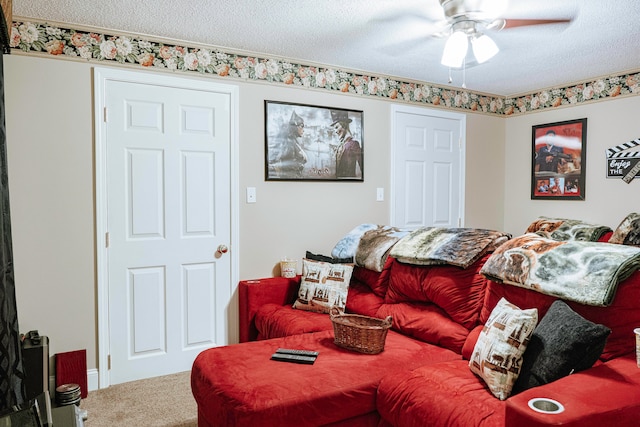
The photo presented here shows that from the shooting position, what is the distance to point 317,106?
3959mm

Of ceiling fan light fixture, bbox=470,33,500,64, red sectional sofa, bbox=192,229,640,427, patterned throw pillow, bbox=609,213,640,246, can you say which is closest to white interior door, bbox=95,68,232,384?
red sectional sofa, bbox=192,229,640,427

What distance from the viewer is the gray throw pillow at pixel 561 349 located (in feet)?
5.83

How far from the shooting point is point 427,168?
15.0ft

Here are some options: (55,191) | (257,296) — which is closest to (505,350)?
(257,296)

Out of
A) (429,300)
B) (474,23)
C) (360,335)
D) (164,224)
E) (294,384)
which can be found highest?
(474,23)

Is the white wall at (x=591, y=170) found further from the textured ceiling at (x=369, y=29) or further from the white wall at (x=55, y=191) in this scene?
the white wall at (x=55, y=191)

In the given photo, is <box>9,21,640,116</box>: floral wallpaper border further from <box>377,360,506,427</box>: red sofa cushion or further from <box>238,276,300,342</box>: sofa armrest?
<box>377,360,506,427</box>: red sofa cushion

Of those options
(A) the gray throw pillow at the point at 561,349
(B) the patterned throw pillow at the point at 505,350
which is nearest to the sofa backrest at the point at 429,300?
(B) the patterned throw pillow at the point at 505,350

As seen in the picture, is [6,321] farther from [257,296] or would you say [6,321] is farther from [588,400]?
[257,296]

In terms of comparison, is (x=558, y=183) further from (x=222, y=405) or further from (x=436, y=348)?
(x=222, y=405)

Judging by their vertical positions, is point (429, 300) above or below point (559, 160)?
below

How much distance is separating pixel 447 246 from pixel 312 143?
1.58 meters

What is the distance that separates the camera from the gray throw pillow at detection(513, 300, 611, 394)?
1.78 meters

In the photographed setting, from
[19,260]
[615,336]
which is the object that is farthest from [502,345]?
[19,260]
